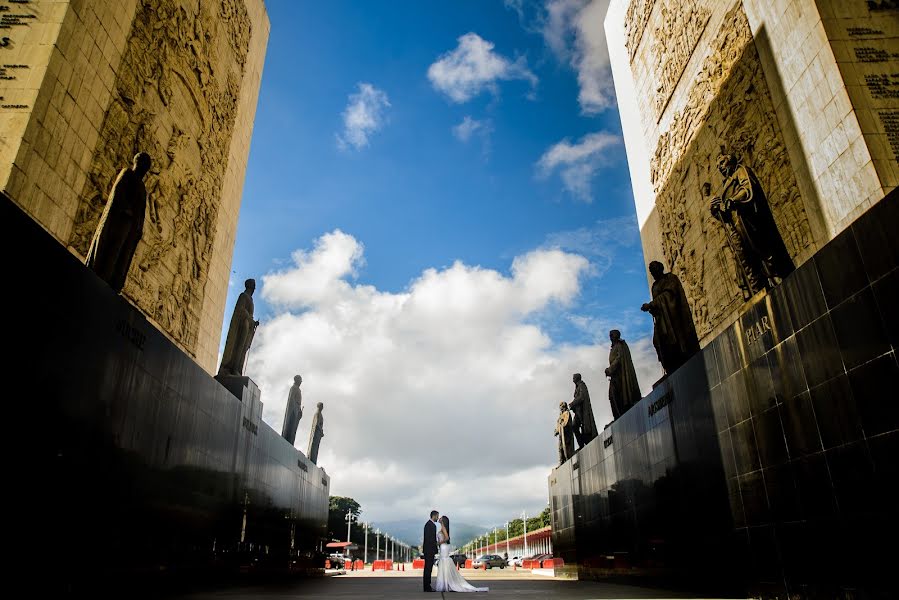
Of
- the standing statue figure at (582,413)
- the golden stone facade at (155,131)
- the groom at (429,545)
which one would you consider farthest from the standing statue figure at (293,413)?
the standing statue figure at (582,413)

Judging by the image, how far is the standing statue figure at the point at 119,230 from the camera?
601 cm

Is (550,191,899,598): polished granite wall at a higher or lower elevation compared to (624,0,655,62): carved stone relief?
lower

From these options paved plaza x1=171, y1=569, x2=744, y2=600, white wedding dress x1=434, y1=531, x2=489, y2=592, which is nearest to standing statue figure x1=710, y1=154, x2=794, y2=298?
paved plaza x1=171, y1=569, x2=744, y2=600

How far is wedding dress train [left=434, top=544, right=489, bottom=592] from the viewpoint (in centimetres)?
870

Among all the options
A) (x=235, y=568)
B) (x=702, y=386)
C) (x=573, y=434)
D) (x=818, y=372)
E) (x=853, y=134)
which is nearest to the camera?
(x=818, y=372)

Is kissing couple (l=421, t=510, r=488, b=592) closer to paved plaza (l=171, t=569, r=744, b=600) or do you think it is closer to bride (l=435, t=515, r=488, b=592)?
bride (l=435, t=515, r=488, b=592)

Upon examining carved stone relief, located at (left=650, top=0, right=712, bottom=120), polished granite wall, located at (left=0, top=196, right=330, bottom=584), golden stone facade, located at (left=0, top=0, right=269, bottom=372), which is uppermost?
carved stone relief, located at (left=650, top=0, right=712, bottom=120)

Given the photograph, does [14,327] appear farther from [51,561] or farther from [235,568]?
[235,568]

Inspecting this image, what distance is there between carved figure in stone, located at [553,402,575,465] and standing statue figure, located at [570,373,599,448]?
30.9 inches

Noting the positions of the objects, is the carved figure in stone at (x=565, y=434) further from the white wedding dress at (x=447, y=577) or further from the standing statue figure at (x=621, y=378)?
the white wedding dress at (x=447, y=577)

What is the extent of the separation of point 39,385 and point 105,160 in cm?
645

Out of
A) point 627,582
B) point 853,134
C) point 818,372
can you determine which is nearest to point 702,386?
point 818,372

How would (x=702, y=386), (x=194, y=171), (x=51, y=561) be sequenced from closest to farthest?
(x=51, y=561)
(x=702, y=386)
(x=194, y=171)

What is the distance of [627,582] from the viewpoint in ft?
33.6
